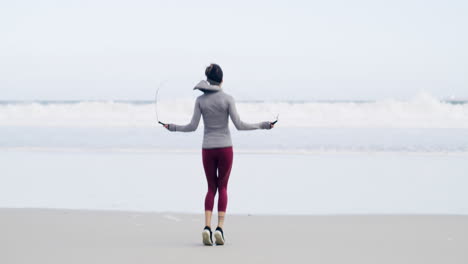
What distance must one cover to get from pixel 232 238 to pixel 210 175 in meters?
0.68

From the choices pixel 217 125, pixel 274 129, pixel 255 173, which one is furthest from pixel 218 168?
→ pixel 274 129

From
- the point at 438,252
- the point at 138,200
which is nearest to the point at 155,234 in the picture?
the point at 138,200

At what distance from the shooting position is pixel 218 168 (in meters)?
5.79

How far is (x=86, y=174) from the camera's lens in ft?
34.5

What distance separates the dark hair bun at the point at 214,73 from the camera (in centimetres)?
574

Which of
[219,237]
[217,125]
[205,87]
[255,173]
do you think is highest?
[205,87]

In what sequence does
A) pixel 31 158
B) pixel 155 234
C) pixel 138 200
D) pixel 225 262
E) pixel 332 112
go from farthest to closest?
pixel 332 112, pixel 31 158, pixel 138 200, pixel 155 234, pixel 225 262

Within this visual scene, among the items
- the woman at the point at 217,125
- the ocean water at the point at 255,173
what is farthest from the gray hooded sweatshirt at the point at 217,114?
the ocean water at the point at 255,173

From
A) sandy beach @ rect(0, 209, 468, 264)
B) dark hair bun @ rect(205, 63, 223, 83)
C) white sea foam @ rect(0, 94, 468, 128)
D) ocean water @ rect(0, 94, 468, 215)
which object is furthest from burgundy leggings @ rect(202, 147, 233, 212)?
white sea foam @ rect(0, 94, 468, 128)

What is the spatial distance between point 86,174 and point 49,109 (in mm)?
26796

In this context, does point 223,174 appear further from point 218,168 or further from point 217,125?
point 217,125

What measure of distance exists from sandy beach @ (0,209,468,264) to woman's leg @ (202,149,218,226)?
1.04 feet

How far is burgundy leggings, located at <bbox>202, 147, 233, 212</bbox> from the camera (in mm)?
5719

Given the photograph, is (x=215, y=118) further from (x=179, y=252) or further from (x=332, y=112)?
(x=332, y=112)
